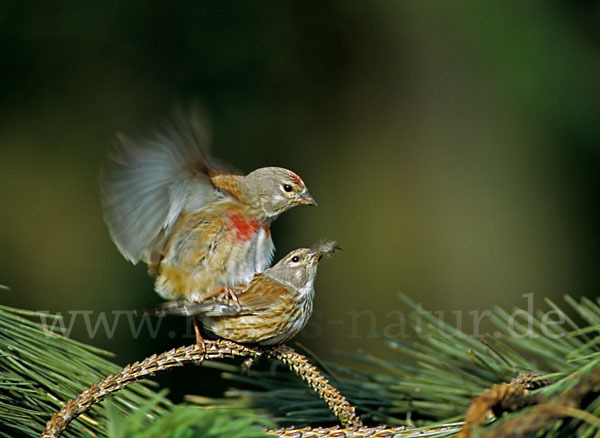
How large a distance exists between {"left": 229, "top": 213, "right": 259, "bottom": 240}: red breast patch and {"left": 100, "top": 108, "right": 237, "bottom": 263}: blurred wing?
0.55ft

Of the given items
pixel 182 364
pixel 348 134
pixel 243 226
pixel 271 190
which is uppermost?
pixel 348 134

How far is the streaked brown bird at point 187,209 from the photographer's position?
2512mm

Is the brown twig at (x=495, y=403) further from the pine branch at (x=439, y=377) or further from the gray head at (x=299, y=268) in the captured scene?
the gray head at (x=299, y=268)

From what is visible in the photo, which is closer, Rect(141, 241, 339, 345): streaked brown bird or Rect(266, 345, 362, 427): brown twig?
Rect(266, 345, 362, 427): brown twig

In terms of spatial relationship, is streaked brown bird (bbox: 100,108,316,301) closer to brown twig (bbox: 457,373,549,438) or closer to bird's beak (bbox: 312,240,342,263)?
bird's beak (bbox: 312,240,342,263)

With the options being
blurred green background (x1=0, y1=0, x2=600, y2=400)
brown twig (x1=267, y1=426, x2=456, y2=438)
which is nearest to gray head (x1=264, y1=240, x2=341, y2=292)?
brown twig (x1=267, y1=426, x2=456, y2=438)

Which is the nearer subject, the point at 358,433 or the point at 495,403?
the point at 495,403

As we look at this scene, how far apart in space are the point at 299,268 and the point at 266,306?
279 millimetres

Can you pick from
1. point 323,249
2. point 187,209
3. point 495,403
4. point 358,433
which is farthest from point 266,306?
point 495,403

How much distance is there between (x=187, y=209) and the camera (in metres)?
2.62

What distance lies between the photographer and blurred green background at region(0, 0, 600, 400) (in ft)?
17.0

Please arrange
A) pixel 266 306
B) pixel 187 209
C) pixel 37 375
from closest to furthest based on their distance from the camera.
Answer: pixel 37 375, pixel 266 306, pixel 187 209

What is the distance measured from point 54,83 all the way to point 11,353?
3.81 metres

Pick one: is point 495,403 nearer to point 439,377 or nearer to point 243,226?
point 439,377
